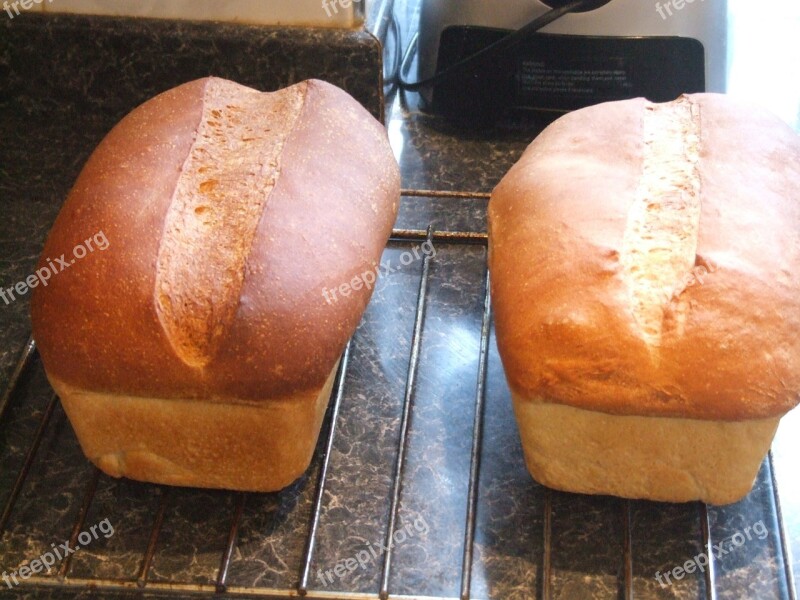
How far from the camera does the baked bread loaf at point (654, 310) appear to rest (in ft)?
3.23

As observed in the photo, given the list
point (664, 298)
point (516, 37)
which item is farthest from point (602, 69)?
point (664, 298)

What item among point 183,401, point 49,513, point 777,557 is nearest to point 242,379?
point 183,401

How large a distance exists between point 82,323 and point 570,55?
3.02 feet

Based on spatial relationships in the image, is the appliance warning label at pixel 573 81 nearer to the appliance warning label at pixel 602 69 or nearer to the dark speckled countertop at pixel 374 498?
the appliance warning label at pixel 602 69

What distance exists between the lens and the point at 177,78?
1540 millimetres

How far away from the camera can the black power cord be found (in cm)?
147

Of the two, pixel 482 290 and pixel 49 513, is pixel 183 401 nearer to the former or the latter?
pixel 49 513

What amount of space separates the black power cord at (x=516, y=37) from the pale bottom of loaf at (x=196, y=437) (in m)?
0.69

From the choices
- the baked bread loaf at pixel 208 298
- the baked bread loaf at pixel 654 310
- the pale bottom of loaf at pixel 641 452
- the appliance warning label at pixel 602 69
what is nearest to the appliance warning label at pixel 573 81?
the appliance warning label at pixel 602 69

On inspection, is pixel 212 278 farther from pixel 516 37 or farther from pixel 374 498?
pixel 516 37

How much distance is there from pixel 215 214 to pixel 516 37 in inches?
25.4

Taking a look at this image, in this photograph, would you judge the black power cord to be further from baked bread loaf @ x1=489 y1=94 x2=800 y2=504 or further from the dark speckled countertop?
baked bread loaf @ x1=489 y1=94 x2=800 y2=504

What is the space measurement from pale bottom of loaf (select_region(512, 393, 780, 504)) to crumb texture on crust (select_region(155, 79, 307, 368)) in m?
0.35

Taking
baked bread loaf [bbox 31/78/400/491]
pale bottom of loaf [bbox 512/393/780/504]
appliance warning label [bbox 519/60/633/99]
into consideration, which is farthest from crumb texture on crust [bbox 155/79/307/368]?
appliance warning label [bbox 519/60/633/99]
